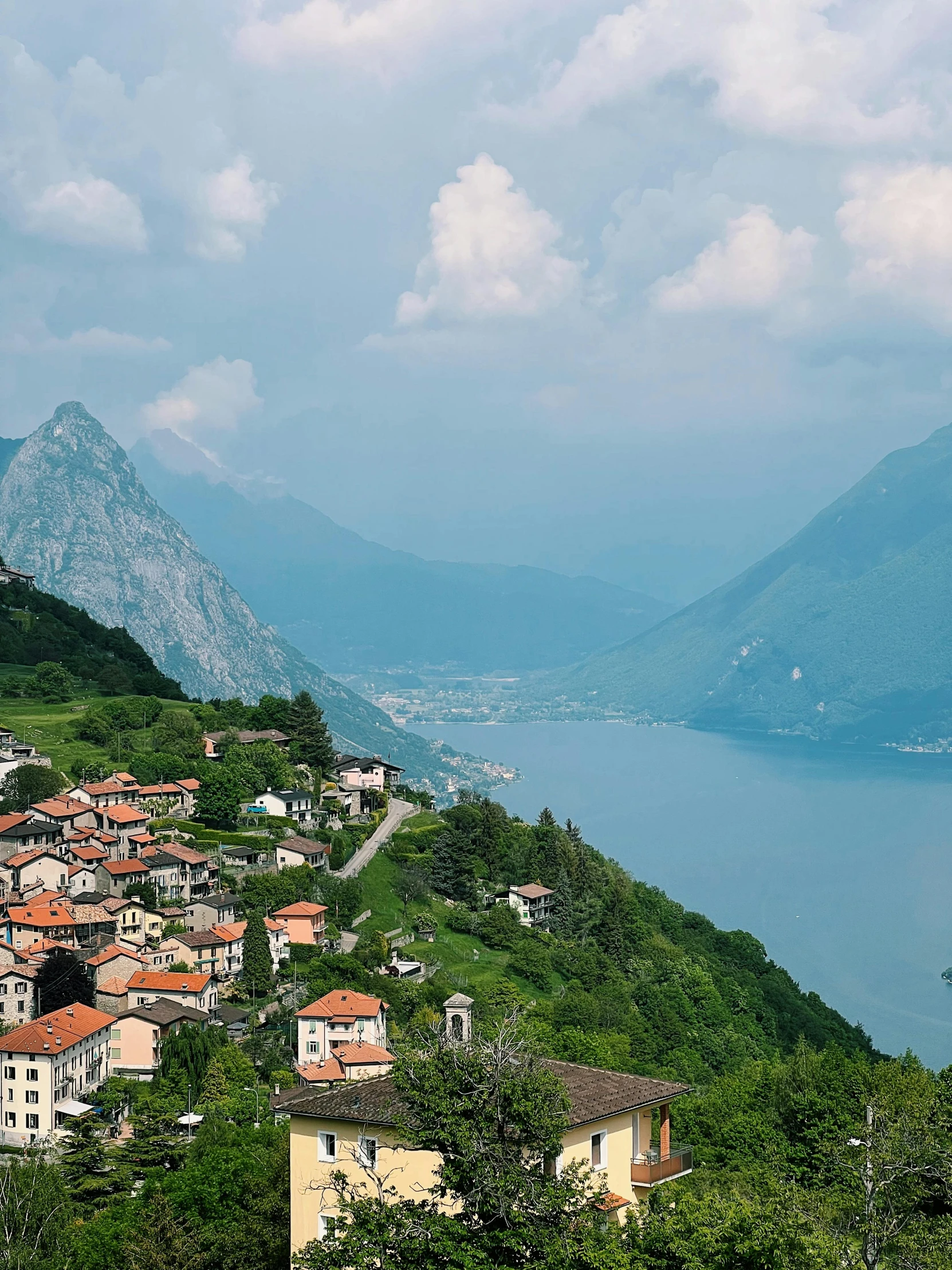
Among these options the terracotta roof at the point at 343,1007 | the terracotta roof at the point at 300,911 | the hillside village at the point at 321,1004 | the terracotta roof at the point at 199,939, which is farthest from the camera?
the terracotta roof at the point at 300,911

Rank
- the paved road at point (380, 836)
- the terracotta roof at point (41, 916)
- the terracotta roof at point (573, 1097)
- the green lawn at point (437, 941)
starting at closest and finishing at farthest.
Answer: the terracotta roof at point (573, 1097), the terracotta roof at point (41, 916), the green lawn at point (437, 941), the paved road at point (380, 836)

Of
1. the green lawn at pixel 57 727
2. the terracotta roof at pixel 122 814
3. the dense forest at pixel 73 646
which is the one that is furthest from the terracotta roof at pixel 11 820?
the dense forest at pixel 73 646

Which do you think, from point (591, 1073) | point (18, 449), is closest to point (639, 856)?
point (591, 1073)

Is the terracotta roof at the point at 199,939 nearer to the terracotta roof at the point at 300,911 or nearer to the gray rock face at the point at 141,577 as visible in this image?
the terracotta roof at the point at 300,911

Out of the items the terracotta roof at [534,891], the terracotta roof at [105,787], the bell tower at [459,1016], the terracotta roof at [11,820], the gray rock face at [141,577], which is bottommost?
the bell tower at [459,1016]

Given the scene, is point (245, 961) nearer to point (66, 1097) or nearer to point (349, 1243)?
point (66, 1097)

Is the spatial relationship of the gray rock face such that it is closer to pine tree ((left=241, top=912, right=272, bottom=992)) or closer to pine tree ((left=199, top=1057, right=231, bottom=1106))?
pine tree ((left=241, top=912, right=272, bottom=992))
